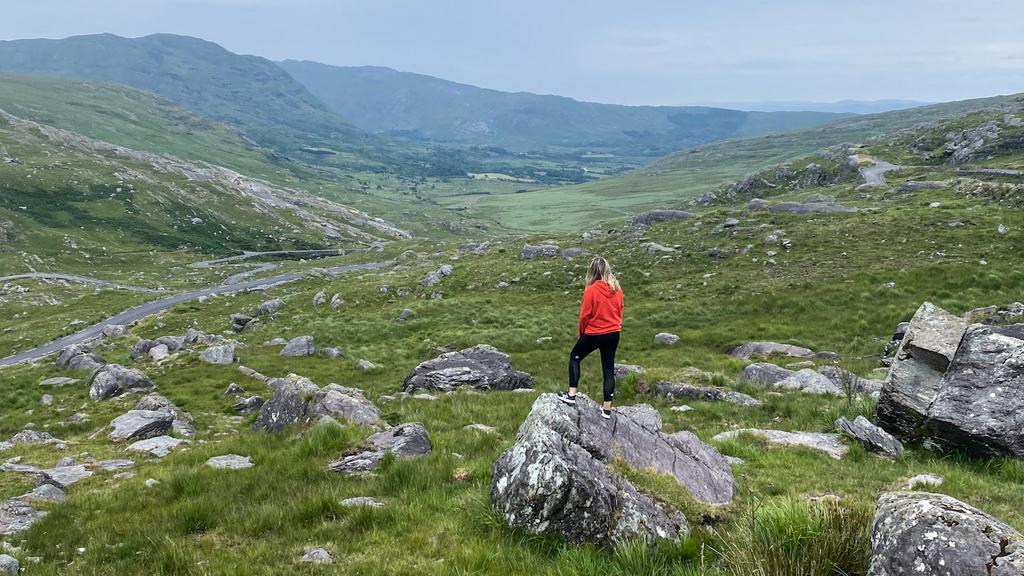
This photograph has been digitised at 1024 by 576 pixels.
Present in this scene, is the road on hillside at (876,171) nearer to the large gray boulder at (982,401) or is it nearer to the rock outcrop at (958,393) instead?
the rock outcrop at (958,393)

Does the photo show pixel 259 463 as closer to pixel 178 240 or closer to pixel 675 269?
pixel 675 269

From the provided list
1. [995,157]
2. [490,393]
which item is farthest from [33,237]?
[995,157]

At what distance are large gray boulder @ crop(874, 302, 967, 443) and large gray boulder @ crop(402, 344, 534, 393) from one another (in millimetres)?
16133

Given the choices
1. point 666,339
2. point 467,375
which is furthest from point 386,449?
point 666,339

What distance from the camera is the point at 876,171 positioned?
10625 cm

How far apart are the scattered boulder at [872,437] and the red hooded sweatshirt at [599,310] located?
6698 millimetres

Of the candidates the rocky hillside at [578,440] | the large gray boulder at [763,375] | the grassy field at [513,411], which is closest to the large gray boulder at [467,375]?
the rocky hillside at [578,440]

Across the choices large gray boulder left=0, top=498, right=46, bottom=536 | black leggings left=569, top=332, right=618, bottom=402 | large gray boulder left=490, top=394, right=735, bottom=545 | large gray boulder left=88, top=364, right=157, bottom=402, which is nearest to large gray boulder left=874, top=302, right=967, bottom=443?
large gray boulder left=490, top=394, right=735, bottom=545

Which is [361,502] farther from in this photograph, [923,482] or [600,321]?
[923,482]

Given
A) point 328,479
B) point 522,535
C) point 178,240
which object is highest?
point 522,535

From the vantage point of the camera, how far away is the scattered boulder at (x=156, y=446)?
18031 millimetres

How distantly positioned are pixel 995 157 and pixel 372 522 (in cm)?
13137

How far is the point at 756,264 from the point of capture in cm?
5062

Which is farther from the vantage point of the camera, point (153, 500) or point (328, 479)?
point (328, 479)
